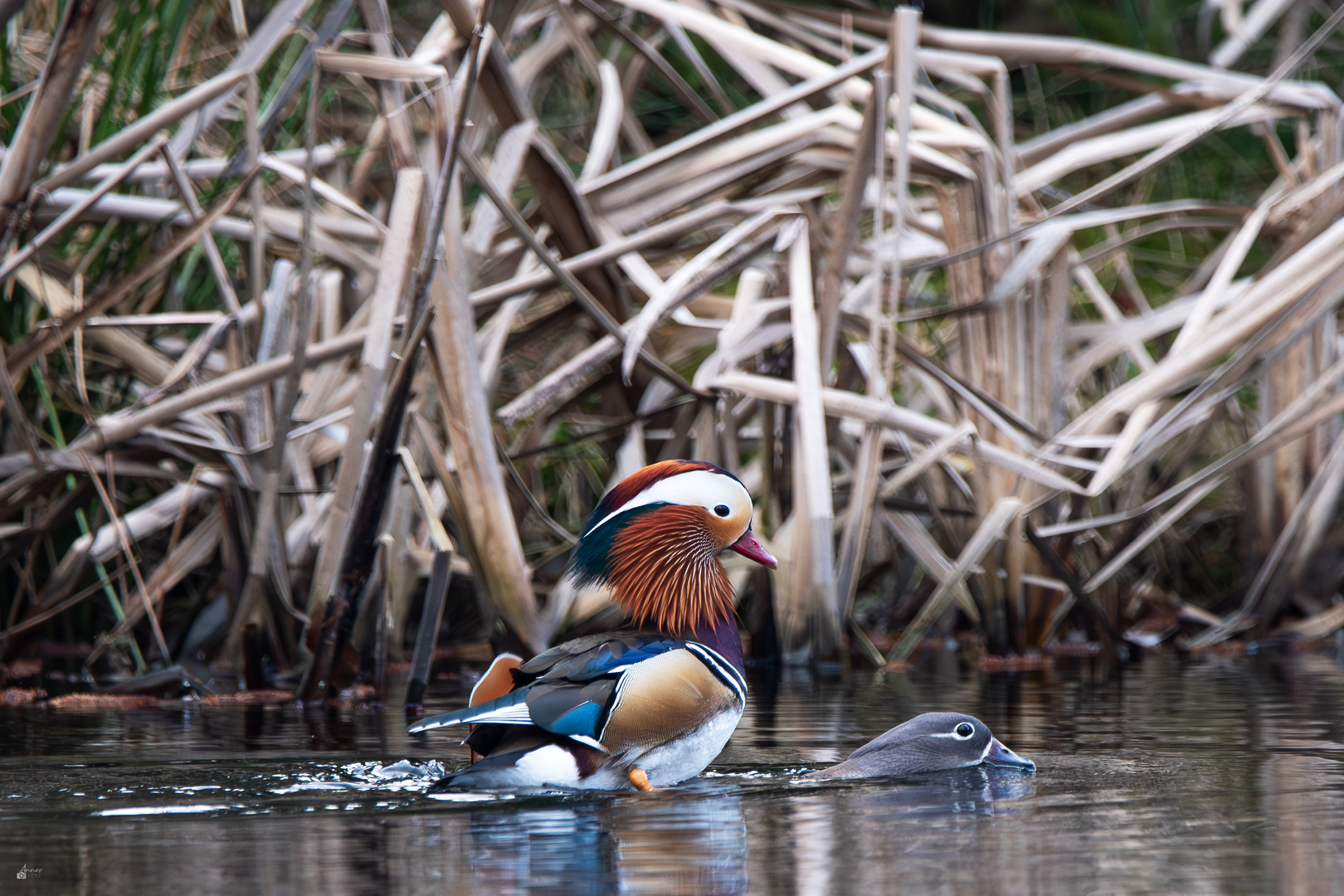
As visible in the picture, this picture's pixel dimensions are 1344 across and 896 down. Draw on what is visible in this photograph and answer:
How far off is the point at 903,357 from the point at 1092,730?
222 centimetres

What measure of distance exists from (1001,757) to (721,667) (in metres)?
0.74

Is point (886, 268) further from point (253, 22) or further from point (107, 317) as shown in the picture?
point (253, 22)

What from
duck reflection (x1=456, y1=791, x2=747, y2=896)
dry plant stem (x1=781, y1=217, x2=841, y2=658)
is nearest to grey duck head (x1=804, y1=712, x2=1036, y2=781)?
duck reflection (x1=456, y1=791, x2=747, y2=896)

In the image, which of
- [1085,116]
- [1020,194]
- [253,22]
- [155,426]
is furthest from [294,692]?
[1085,116]

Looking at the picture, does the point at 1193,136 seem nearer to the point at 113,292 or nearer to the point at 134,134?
the point at 134,134

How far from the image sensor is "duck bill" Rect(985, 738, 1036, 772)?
395cm

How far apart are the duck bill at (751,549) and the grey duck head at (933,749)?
60 cm

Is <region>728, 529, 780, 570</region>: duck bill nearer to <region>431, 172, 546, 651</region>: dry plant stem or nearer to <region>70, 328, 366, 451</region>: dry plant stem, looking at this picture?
<region>431, 172, 546, 651</region>: dry plant stem

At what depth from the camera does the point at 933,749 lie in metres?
4.02

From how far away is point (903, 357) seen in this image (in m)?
6.41

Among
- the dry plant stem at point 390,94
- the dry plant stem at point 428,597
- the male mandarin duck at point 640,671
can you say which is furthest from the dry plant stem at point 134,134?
the male mandarin duck at point 640,671

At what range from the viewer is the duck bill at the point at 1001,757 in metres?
3.95

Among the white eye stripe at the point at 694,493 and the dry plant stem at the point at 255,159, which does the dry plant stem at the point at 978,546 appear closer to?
the white eye stripe at the point at 694,493

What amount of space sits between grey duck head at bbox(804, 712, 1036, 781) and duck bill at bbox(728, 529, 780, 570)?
1.97 feet
